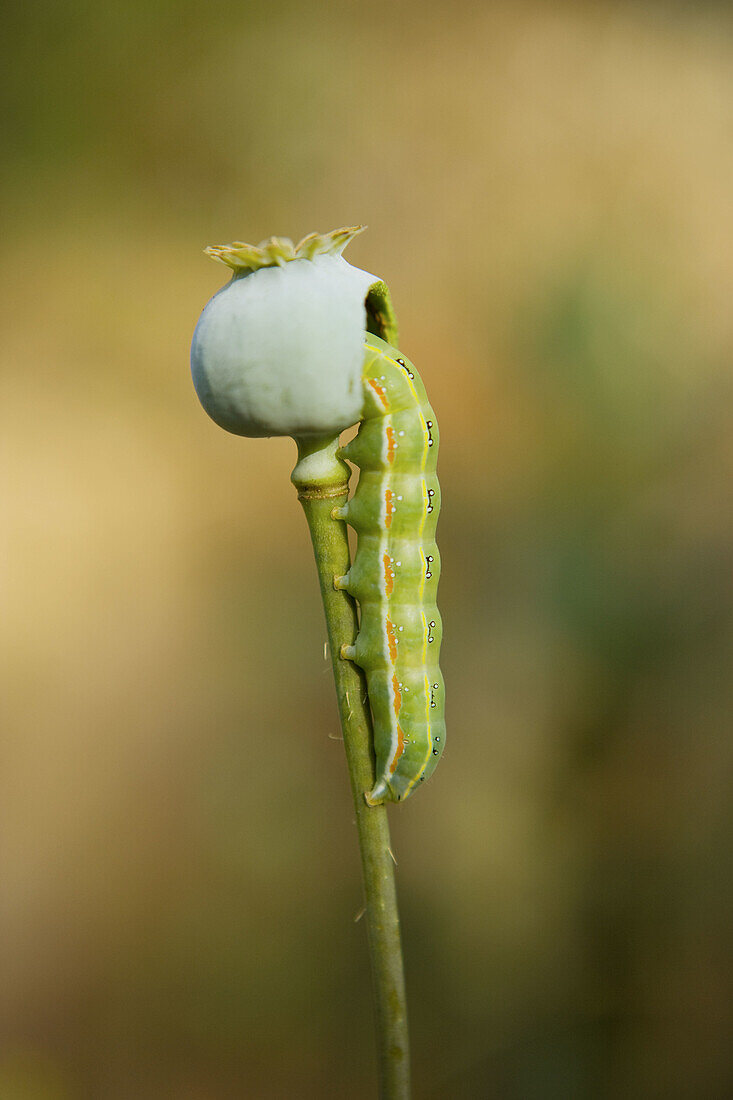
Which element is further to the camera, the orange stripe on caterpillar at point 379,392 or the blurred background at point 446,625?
the blurred background at point 446,625

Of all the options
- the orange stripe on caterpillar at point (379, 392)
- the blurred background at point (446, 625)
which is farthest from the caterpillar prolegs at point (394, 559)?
the blurred background at point (446, 625)

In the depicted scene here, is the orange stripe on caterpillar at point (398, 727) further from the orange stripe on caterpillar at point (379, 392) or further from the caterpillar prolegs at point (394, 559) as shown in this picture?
the orange stripe on caterpillar at point (379, 392)

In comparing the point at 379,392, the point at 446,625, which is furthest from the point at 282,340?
the point at 446,625

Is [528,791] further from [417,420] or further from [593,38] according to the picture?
[593,38]

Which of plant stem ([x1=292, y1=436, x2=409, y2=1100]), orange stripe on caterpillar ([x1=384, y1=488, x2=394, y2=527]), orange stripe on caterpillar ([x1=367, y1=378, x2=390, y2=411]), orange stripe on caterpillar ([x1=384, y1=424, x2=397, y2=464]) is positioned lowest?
plant stem ([x1=292, y1=436, x2=409, y2=1100])

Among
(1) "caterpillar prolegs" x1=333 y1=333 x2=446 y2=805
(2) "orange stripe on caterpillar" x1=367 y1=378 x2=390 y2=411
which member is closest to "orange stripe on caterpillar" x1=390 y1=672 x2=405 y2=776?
(1) "caterpillar prolegs" x1=333 y1=333 x2=446 y2=805

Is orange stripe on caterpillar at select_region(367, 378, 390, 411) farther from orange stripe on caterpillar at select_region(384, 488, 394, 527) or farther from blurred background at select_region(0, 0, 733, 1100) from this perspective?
blurred background at select_region(0, 0, 733, 1100)

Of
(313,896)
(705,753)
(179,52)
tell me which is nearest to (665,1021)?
(705,753)
